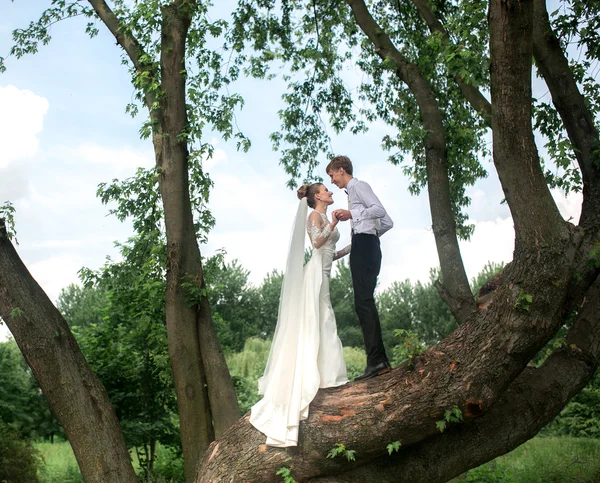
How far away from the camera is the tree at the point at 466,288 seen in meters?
6.63

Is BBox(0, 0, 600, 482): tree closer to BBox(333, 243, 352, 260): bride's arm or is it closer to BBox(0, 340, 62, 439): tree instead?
BBox(333, 243, 352, 260): bride's arm

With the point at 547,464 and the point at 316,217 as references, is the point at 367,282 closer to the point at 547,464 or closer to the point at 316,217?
the point at 316,217

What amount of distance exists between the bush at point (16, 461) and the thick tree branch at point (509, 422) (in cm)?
759

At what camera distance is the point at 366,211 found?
23.0 feet

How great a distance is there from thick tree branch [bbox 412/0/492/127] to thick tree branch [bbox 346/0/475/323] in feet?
1.83

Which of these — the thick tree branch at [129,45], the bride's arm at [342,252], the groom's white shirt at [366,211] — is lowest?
the bride's arm at [342,252]

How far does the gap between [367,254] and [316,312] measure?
0.83m

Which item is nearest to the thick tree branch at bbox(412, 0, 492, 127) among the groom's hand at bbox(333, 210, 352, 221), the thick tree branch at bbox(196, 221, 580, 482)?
Answer: the groom's hand at bbox(333, 210, 352, 221)

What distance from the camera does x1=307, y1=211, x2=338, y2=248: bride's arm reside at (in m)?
7.35

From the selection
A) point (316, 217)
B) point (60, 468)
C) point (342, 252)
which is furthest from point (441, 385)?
point (60, 468)

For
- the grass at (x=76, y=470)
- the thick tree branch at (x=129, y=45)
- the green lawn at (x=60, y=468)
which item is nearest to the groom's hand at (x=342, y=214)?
the thick tree branch at (x=129, y=45)

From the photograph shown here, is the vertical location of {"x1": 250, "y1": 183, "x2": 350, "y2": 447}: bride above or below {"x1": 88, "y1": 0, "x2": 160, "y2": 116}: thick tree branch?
below

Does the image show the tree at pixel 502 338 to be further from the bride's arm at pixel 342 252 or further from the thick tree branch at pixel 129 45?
the thick tree branch at pixel 129 45

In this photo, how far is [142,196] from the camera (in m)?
11.1
